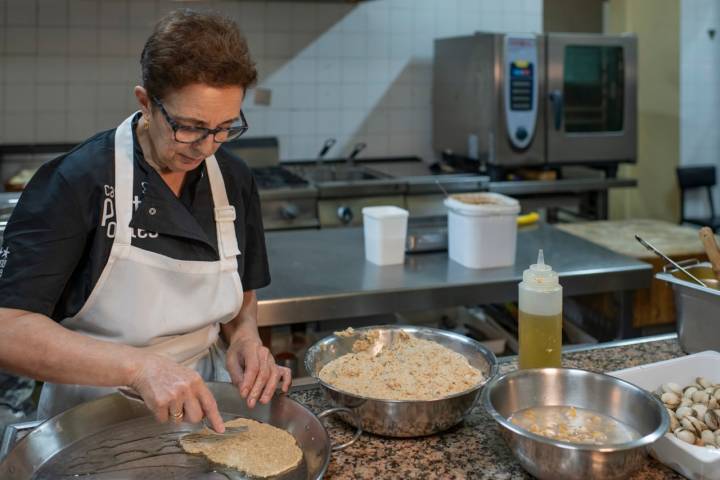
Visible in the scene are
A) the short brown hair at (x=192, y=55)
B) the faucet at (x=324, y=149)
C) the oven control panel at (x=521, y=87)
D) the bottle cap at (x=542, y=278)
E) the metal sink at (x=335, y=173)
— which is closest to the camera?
the short brown hair at (x=192, y=55)

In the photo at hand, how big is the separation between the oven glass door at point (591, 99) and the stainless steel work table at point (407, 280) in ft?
5.31

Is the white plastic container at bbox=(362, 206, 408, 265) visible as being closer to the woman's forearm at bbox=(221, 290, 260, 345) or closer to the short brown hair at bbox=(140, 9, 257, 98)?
the woman's forearm at bbox=(221, 290, 260, 345)

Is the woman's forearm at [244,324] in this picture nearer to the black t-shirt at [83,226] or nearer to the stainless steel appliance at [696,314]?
the black t-shirt at [83,226]

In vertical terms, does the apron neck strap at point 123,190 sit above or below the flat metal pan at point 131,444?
above

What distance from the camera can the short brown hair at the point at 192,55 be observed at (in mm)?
1330

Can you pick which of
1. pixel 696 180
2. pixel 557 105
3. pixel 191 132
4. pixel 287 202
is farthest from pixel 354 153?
pixel 191 132

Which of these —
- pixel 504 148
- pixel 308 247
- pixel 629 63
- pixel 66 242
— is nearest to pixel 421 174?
pixel 504 148

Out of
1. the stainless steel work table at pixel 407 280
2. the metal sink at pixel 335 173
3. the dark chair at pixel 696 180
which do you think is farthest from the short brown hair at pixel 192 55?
the dark chair at pixel 696 180

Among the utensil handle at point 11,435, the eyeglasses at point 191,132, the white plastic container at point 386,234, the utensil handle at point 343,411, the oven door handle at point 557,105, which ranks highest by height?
Result: the oven door handle at point 557,105

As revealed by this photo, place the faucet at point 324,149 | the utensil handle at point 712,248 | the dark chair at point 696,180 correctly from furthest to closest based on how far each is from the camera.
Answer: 1. the dark chair at point 696,180
2. the faucet at point 324,149
3. the utensil handle at point 712,248

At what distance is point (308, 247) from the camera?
2787 mm

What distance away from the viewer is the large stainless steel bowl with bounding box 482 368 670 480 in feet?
3.63

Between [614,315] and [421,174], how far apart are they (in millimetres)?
2007

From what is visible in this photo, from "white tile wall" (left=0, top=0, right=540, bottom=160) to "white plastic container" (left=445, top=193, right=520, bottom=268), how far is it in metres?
2.35
